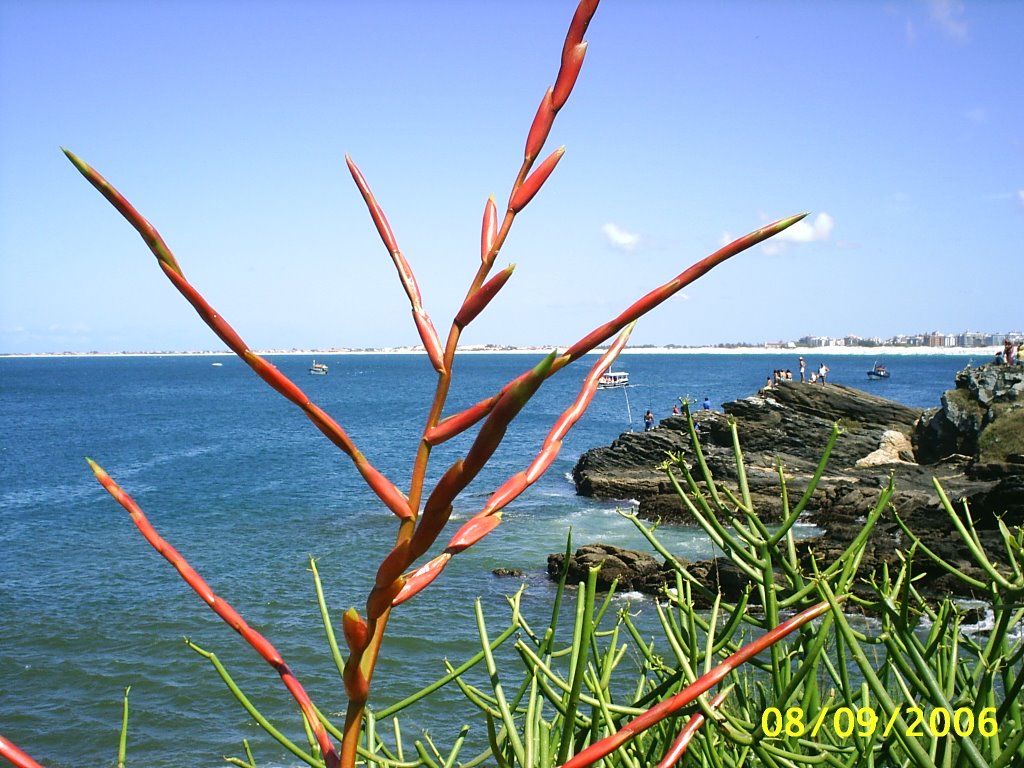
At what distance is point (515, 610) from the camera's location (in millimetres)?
1799

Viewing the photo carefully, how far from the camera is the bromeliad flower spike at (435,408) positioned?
1.90 ft

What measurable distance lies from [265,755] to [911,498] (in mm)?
14811

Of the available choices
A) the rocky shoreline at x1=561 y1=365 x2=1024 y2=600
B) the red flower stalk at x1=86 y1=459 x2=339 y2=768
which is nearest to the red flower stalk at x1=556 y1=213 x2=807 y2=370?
the red flower stalk at x1=86 y1=459 x2=339 y2=768

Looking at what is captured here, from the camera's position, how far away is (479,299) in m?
0.69

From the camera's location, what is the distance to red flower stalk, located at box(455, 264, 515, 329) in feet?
2.21

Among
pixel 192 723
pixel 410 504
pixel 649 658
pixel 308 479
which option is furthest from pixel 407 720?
pixel 308 479

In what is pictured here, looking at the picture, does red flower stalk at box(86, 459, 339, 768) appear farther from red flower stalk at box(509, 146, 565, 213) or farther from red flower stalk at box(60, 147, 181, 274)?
red flower stalk at box(509, 146, 565, 213)

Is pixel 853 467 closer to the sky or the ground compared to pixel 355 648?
closer to the ground

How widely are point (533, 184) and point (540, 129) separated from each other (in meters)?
0.04

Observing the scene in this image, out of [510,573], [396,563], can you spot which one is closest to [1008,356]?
[510,573]

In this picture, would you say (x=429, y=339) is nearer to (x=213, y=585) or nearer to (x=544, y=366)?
(x=544, y=366)

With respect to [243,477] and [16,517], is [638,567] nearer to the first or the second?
[16,517]

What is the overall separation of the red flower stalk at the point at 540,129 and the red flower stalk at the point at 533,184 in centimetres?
2

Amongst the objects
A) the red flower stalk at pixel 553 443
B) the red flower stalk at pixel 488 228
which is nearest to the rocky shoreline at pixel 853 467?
the red flower stalk at pixel 553 443
